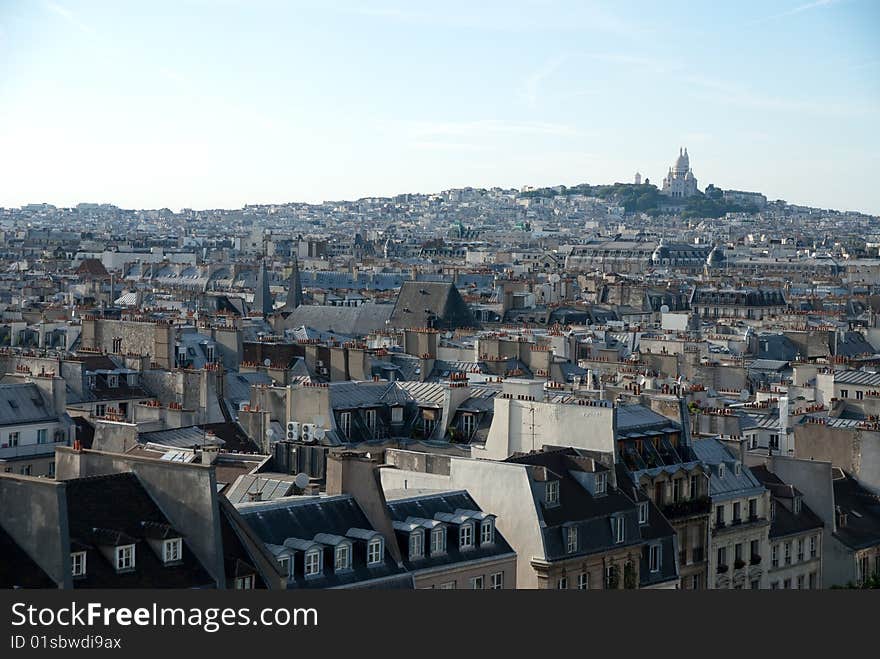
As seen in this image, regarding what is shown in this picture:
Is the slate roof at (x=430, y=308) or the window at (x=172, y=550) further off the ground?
the window at (x=172, y=550)

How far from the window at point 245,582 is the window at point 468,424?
1352 cm

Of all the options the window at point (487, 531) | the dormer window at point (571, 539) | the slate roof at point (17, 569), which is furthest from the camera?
the dormer window at point (571, 539)

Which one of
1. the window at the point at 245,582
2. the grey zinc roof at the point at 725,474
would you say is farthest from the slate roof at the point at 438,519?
the grey zinc roof at the point at 725,474

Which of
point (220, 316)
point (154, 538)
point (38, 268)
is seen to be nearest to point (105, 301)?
point (220, 316)

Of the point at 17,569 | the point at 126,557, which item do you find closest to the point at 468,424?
the point at 126,557

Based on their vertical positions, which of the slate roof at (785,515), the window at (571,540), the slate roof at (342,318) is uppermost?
the window at (571,540)

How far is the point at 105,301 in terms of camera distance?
94375 millimetres

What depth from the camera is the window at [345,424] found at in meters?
33.2

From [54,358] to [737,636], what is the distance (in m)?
27.9

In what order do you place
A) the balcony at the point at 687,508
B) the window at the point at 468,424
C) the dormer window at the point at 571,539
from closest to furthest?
the dormer window at the point at 571,539
the balcony at the point at 687,508
the window at the point at 468,424

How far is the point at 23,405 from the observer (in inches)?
1458

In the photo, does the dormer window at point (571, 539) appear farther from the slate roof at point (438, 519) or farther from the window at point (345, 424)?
the window at point (345, 424)

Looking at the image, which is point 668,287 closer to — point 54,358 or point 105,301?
point 105,301

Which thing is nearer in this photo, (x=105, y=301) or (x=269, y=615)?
(x=269, y=615)
